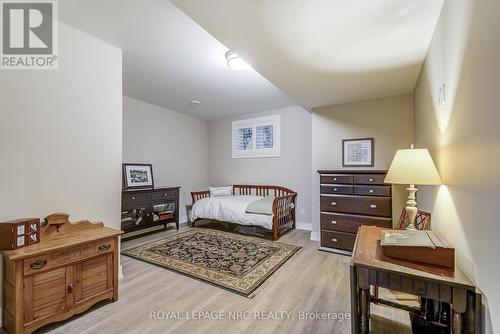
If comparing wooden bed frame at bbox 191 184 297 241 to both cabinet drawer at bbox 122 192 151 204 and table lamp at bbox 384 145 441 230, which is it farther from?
table lamp at bbox 384 145 441 230

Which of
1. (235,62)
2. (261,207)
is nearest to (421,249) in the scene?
(235,62)

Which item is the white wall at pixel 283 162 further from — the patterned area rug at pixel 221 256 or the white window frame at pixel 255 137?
the patterned area rug at pixel 221 256

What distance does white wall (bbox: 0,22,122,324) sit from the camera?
1.78 m

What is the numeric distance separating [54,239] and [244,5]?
2276 mm

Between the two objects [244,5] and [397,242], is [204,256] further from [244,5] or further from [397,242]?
[244,5]

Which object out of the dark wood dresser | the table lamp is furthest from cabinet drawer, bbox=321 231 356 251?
the table lamp

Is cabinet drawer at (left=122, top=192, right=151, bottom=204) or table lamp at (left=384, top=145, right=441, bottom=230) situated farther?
cabinet drawer at (left=122, top=192, right=151, bottom=204)

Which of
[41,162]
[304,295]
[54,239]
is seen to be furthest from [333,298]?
[41,162]

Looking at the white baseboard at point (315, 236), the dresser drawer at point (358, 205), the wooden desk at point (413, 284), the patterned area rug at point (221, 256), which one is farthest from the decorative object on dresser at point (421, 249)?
the white baseboard at point (315, 236)

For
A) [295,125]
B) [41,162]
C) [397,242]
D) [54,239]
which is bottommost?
[54,239]

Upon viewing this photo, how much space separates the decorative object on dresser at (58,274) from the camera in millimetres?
1593

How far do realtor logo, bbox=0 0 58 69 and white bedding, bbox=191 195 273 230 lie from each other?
306cm

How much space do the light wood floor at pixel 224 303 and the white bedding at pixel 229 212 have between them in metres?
Answer: 1.09

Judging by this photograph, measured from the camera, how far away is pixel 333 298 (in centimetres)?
216
